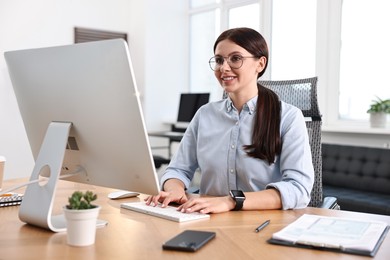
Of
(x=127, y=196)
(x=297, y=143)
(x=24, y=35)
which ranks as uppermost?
(x=24, y=35)

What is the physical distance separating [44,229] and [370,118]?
10.7 feet

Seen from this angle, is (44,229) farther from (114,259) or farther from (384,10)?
(384,10)

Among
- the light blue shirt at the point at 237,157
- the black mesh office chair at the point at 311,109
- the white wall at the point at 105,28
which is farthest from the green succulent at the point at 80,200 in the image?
the white wall at the point at 105,28

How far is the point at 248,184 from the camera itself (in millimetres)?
1678

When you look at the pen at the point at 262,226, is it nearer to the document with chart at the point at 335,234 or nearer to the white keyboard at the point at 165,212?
the document with chart at the point at 335,234

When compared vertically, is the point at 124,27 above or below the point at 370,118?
above

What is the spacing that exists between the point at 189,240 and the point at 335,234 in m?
0.37

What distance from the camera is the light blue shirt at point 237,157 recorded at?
1.56 metres

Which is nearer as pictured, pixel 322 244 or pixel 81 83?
pixel 322 244

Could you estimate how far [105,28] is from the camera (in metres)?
5.46

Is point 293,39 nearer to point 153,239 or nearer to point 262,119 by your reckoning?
point 262,119

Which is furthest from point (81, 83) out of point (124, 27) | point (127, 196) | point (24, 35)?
point (124, 27)

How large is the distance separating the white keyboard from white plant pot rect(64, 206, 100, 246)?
0.96ft

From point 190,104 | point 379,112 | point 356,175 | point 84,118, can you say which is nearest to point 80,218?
point 84,118
